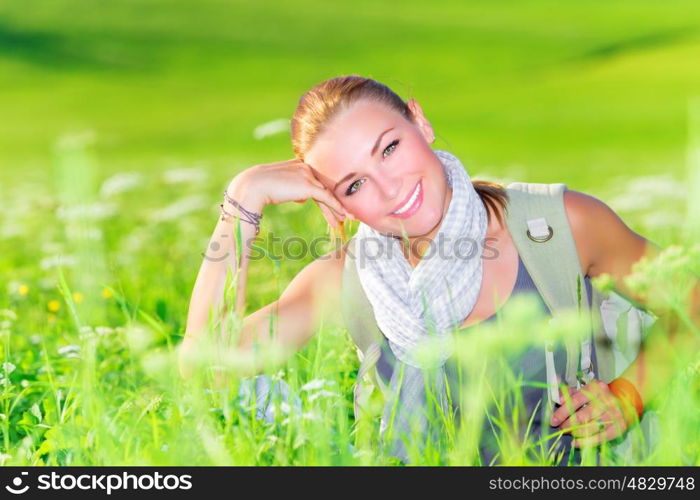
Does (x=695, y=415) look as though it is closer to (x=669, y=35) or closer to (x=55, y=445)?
(x=55, y=445)

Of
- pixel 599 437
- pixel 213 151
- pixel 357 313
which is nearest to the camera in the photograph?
pixel 599 437

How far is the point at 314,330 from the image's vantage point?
141 inches

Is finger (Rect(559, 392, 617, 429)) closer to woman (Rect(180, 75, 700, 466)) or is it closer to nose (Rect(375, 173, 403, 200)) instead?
woman (Rect(180, 75, 700, 466))

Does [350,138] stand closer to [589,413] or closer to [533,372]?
[533,372]

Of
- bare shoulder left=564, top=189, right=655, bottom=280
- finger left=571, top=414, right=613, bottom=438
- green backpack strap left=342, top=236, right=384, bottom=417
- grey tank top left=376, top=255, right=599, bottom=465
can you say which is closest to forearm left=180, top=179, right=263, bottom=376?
green backpack strap left=342, top=236, right=384, bottom=417

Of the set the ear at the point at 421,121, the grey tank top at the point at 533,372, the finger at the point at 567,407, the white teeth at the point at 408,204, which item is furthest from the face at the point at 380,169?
the finger at the point at 567,407

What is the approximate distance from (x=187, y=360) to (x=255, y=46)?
106 feet

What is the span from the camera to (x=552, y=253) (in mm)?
3129

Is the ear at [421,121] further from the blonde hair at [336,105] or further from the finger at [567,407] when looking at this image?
the finger at [567,407]

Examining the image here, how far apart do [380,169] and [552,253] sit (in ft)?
2.14

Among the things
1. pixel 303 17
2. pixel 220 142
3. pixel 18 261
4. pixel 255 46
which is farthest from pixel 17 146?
pixel 18 261

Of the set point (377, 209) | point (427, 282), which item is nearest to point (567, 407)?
point (427, 282)

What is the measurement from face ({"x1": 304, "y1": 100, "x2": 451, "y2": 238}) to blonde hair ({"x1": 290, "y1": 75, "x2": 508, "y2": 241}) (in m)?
0.04

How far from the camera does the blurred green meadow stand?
2646 millimetres
